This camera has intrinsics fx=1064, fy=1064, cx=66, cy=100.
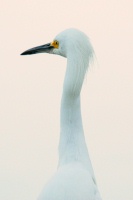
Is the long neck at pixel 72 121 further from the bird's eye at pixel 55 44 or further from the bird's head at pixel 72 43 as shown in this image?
the bird's eye at pixel 55 44

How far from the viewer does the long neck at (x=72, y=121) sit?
1395 centimetres

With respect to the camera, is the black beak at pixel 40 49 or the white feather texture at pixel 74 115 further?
the black beak at pixel 40 49

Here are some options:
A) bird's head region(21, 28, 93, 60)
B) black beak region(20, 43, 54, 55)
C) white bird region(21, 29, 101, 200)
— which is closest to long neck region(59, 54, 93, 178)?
white bird region(21, 29, 101, 200)

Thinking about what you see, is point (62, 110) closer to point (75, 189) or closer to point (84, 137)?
point (84, 137)

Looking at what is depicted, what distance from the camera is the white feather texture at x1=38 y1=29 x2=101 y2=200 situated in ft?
44.3

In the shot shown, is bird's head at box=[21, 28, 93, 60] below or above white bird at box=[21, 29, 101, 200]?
above

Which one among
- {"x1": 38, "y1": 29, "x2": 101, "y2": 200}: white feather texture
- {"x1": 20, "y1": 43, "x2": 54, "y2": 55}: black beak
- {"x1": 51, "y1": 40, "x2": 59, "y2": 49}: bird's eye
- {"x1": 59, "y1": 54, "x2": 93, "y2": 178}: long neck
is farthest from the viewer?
{"x1": 20, "y1": 43, "x2": 54, "y2": 55}: black beak

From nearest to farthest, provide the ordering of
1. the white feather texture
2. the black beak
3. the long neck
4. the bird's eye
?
the white feather texture
the long neck
the bird's eye
the black beak

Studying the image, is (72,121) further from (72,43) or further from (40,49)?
(40,49)

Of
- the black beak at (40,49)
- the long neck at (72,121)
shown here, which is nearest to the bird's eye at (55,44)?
the black beak at (40,49)

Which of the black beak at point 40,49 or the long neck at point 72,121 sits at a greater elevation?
the black beak at point 40,49

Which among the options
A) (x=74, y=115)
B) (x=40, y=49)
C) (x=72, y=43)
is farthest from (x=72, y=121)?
(x=40, y=49)

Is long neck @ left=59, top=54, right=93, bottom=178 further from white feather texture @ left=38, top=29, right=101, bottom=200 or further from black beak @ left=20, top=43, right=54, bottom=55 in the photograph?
black beak @ left=20, top=43, right=54, bottom=55

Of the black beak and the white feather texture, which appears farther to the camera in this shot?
the black beak
